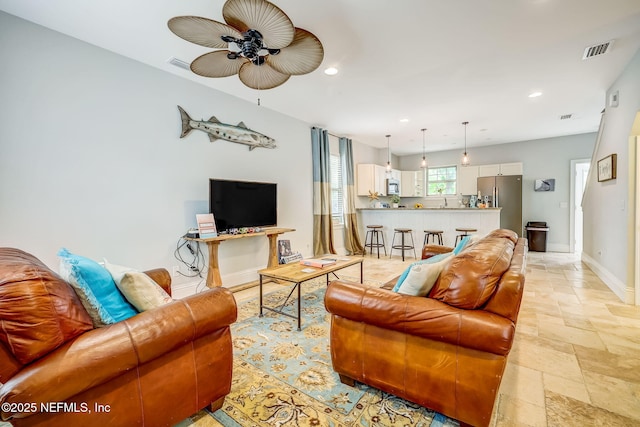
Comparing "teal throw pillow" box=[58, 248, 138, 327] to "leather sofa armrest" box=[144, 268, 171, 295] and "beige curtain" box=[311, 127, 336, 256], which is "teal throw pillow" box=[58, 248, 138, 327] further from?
"beige curtain" box=[311, 127, 336, 256]

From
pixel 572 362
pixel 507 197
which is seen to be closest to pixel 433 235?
pixel 507 197

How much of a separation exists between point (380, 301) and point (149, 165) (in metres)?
3.00

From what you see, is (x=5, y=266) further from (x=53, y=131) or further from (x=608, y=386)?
(x=608, y=386)

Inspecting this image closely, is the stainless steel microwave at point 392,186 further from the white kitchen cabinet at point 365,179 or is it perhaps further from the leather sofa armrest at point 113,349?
the leather sofa armrest at point 113,349

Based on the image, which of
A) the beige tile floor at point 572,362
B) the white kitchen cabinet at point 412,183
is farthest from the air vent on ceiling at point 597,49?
the white kitchen cabinet at point 412,183

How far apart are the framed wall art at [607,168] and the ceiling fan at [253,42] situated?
4.06 meters

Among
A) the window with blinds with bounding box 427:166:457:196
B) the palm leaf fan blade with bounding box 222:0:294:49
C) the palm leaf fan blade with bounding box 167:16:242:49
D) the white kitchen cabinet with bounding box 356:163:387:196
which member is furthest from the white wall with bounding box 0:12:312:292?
the window with blinds with bounding box 427:166:457:196

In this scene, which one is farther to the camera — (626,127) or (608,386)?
(626,127)

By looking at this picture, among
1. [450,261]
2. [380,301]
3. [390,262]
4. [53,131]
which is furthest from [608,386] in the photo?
[53,131]

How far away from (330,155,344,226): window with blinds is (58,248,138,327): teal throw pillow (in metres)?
4.93

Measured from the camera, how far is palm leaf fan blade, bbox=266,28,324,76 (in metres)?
1.90

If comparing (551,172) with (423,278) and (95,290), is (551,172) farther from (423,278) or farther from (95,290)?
(95,290)

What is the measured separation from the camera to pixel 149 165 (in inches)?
126

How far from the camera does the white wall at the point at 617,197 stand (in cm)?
314
